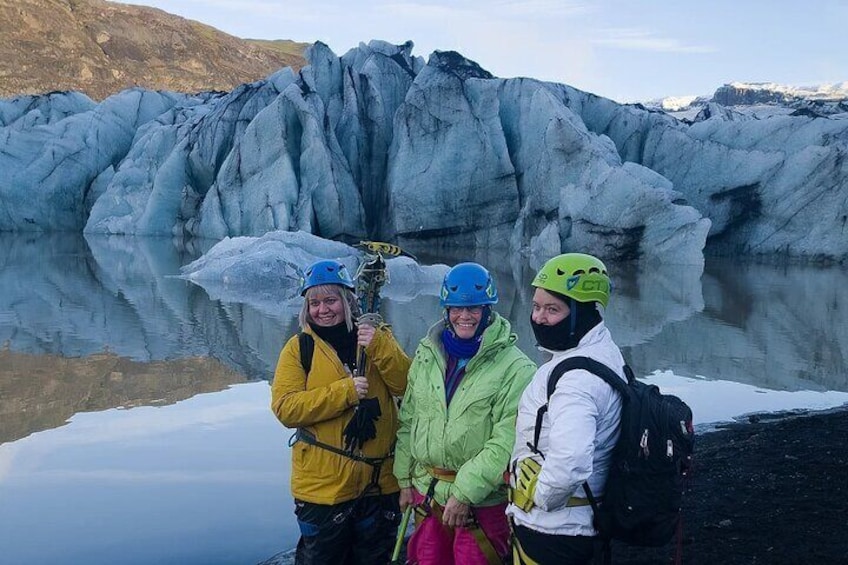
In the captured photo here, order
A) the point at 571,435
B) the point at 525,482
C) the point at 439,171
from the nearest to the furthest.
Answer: the point at 571,435 → the point at 525,482 → the point at 439,171

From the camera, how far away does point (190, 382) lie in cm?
892

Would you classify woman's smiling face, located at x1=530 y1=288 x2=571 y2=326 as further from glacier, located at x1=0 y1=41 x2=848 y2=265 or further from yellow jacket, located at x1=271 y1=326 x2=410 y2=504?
glacier, located at x1=0 y1=41 x2=848 y2=265

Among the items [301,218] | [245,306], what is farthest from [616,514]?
[301,218]

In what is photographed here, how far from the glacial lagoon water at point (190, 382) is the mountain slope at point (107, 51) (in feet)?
235

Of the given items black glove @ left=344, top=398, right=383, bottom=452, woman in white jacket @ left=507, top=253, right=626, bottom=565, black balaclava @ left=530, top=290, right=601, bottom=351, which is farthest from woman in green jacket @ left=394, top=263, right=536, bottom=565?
black balaclava @ left=530, top=290, right=601, bottom=351

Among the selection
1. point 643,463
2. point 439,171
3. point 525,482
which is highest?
point 439,171

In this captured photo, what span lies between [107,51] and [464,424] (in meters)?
102

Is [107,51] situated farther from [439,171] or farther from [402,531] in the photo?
[402,531]

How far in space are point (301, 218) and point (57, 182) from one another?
12645 mm

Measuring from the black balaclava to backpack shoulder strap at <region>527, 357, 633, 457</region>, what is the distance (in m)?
0.13

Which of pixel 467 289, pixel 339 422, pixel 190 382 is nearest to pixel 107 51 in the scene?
pixel 190 382

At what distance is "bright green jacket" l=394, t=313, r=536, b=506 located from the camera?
9.61 feet

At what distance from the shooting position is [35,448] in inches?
250

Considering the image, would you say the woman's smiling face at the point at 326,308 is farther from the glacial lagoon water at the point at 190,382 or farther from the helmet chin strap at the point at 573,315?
the glacial lagoon water at the point at 190,382
